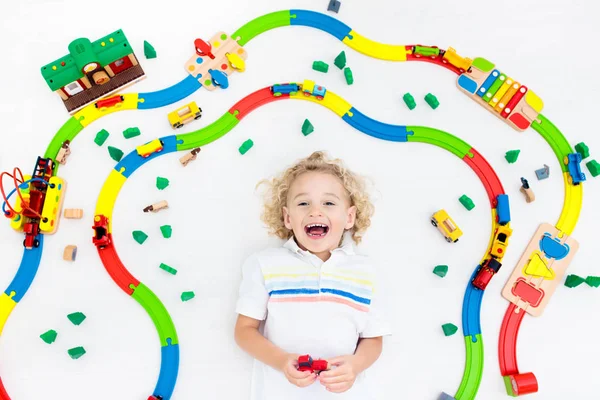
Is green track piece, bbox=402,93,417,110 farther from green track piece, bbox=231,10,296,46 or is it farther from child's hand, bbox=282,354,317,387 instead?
child's hand, bbox=282,354,317,387

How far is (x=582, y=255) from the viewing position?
1.37 metres

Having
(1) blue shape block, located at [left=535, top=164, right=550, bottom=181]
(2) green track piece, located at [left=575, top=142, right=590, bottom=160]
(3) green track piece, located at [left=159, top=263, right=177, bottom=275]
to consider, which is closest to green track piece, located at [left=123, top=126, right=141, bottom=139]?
(3) green track piece, located at [left=159, top=263, right=177, bottom=275]

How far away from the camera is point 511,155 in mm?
1360

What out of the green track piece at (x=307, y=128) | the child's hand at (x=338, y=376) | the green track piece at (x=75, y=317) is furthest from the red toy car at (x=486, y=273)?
the green track piece at (x=75, y=317)

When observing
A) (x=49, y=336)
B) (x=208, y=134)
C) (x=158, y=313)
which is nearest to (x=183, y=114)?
(x=208, y=134)

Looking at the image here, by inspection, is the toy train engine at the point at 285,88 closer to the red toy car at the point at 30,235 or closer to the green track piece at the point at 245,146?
the green track piece at the point at 245,146

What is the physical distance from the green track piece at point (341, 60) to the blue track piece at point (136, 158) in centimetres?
50

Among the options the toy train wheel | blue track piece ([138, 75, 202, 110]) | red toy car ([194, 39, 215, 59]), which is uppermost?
red toy car ([194, 39, 215, 59])

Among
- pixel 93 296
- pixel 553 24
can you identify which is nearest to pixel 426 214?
pixel 553 24

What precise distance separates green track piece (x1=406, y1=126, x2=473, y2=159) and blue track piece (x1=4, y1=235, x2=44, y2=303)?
1053 mm

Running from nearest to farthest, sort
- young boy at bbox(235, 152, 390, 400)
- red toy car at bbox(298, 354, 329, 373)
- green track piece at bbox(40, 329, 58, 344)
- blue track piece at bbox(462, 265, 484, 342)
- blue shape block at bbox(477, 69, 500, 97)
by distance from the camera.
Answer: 1. red toy car at bbox(298, 354, 329, 373)
2. young boy at bbox(235, 152, 390, 400)
3. green track piece at bbox(40, 329, 58, 344)
4. blue track piece at bbox(462, 265, 484, 342)
5. blue shape block at bbox(477, 69, 500, 97)

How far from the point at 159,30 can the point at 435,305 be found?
3.64 feet

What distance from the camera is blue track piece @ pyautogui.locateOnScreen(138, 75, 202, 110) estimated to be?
4.45 ft

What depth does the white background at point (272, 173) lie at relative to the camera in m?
1.25
